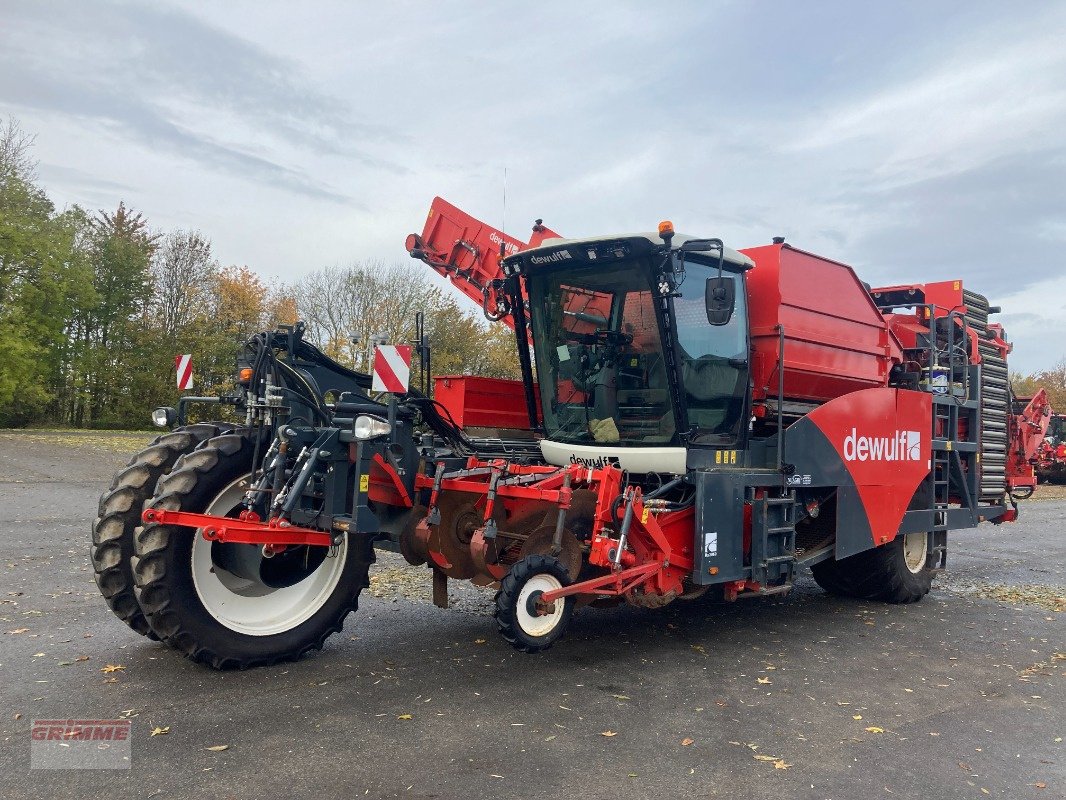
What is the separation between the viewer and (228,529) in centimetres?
462

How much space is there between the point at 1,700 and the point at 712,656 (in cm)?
435

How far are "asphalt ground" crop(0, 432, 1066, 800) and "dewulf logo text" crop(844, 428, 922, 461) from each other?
1438mm

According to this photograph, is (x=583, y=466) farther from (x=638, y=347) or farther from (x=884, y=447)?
(x=884, y=447)

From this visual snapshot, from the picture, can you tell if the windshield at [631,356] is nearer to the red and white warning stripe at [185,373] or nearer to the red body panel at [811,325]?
the red body panel at [811,325]

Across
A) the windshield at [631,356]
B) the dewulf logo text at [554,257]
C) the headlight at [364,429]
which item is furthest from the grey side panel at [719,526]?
the headlight at [364,429]

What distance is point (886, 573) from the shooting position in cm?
770

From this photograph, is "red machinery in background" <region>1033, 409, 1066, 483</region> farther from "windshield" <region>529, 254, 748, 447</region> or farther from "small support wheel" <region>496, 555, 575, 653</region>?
"small support wheel" <region>496, 555, 575, 653</region>

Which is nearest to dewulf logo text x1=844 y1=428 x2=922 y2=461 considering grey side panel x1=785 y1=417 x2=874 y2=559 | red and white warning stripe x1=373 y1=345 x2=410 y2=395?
grey side panel x1=785 y1=417 x2=874 y2=559

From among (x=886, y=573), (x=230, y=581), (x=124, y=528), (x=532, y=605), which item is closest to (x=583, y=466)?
(x=532, y=605)

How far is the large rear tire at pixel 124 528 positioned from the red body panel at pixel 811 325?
14.4 ft

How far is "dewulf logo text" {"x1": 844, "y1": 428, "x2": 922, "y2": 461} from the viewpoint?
689cm

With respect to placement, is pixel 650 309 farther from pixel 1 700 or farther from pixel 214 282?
pixel 214 282

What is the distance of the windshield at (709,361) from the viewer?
6.11 m

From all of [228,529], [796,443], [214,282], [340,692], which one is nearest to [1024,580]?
[796,443]
